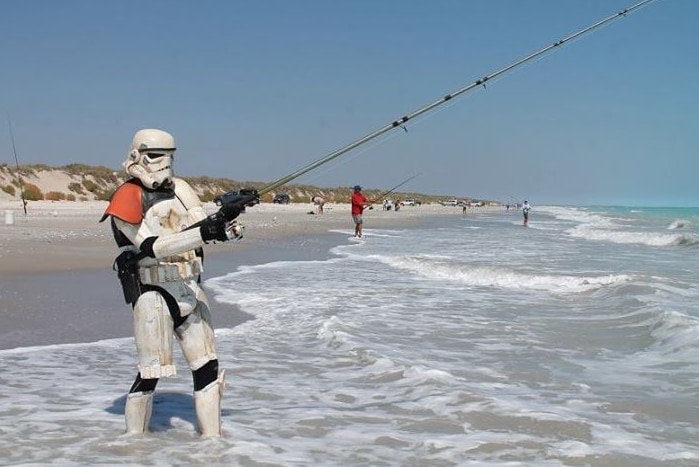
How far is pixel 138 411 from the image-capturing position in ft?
14.4

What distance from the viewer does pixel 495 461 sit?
4176 mm

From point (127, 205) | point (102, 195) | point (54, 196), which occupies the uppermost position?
point (102, 195)

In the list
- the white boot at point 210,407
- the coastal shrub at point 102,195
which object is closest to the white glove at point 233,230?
the white boot at point 210,407

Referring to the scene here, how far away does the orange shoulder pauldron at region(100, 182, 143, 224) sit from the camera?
400cm

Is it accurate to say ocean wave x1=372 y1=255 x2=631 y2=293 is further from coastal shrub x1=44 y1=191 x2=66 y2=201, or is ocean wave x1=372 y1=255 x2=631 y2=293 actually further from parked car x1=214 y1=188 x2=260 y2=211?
coastal shrub x1=44 y1=191 x2=66 y2=201

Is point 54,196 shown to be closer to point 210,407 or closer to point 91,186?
point 91,186

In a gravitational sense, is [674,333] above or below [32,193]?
below

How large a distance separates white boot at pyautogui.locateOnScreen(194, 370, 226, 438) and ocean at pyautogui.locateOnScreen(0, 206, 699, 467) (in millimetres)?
87

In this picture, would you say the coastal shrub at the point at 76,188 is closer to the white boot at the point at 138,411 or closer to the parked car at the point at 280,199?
the parked car at the point at 280,199

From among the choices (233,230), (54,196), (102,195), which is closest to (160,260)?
(233,230)

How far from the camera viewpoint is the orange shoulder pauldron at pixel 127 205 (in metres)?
4.00

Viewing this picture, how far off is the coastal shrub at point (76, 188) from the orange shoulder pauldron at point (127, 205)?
4770cm

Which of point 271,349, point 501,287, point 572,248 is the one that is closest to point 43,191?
point 572,248

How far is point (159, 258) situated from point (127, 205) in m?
0.34
